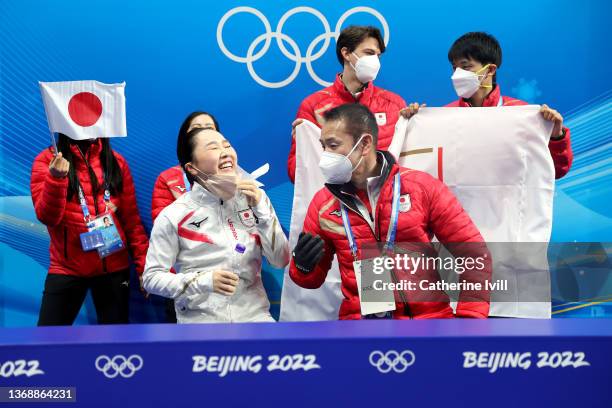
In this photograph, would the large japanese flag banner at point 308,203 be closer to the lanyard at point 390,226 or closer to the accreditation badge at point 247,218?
the accreditation badge at point 247,218

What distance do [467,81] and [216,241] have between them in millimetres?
1634

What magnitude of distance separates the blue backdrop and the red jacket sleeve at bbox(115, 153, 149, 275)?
642mm

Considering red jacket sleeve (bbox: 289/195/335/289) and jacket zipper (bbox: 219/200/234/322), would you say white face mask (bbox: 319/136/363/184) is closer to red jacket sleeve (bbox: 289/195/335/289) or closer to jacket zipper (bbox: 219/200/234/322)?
red jacket sleeve (bbox: 289/195/335/289)

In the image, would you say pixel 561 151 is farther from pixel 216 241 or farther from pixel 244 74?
pixel 244 74

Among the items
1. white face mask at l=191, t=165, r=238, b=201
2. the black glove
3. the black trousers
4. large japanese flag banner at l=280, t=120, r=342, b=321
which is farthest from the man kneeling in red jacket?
the black trousers

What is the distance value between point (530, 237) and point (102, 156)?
2620 millimetres

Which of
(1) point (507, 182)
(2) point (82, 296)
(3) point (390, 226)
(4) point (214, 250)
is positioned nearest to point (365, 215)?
(3) point (390, 226)

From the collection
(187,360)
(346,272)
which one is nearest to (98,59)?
(346,272)

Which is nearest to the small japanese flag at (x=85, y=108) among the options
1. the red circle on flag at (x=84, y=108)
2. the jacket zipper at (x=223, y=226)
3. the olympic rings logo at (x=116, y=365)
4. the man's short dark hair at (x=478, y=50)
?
the red circle on flag at (x=84, y=108)

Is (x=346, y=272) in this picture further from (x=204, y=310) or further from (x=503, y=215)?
(x=503, y=215)

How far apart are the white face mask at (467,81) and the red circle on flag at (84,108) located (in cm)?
195

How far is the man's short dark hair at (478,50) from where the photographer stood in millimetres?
3861

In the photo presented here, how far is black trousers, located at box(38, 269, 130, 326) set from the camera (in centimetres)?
429

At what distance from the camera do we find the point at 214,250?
3359 millimetres
